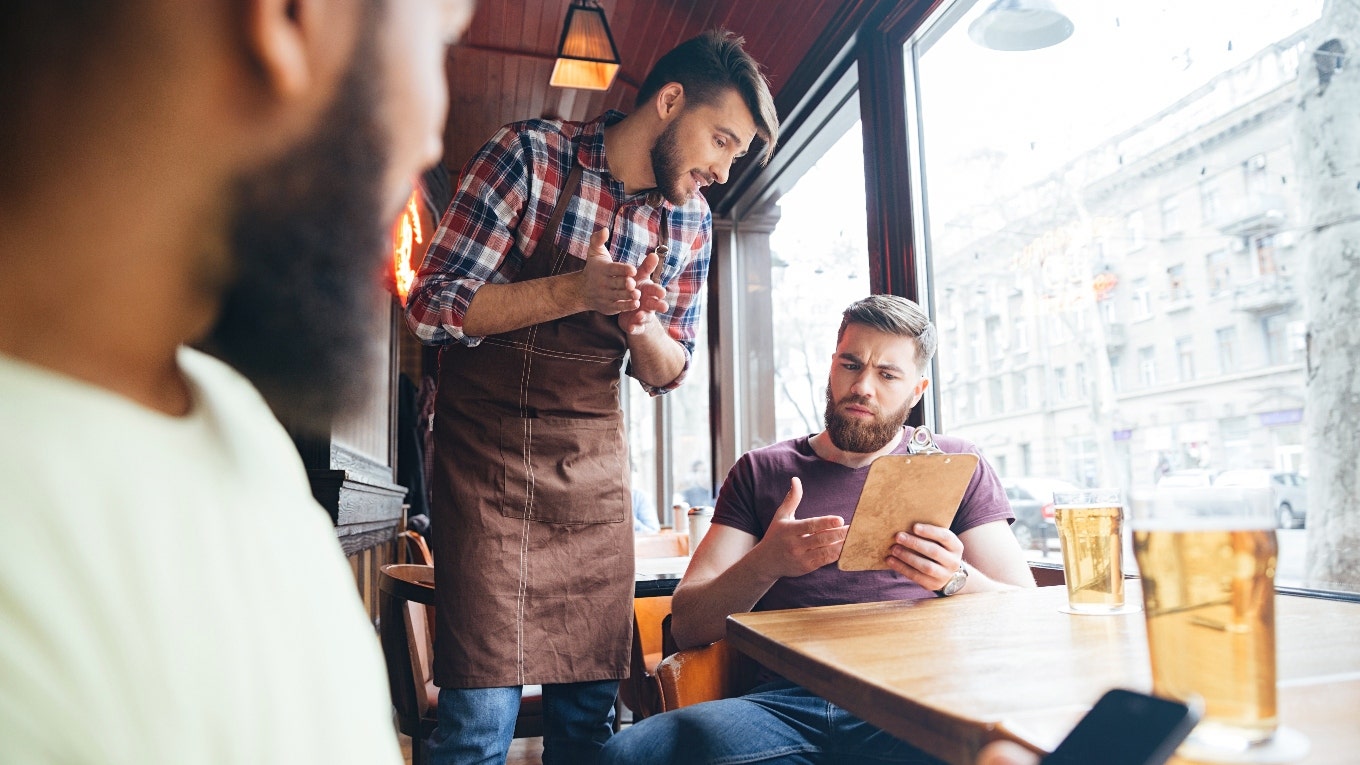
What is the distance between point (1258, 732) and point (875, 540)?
0.83m

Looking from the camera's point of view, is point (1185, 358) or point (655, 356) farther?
point (1185, 358)

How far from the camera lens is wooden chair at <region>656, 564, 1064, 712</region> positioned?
63.7 inches

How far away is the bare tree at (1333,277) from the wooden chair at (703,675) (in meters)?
1.09

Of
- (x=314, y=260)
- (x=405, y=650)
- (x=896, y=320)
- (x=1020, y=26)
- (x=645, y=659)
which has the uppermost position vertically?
(x=1020, y=26)

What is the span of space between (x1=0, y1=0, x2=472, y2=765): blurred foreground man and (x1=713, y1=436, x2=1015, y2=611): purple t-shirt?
1.57 m

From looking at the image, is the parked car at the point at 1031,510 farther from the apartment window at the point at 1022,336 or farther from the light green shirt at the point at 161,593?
the light green shirt at the point at 161,593

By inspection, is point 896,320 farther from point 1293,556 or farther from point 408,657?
point 408,657

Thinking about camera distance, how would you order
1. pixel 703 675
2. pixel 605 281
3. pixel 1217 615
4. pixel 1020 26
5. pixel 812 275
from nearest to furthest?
pixel 1217 615
pixel 605 281
pixel 703 675
pixel 1020 26
pixel 812 275

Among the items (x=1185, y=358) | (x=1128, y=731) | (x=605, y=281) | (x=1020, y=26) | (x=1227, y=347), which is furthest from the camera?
(x=1020, y=26)

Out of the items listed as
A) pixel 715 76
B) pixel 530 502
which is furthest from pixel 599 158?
pixel 530 502

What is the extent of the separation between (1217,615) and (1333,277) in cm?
127

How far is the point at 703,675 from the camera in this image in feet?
5.52

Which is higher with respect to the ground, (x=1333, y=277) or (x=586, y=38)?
(x=586, y=38)

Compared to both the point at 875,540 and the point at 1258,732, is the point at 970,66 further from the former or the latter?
the point at 1258,732
